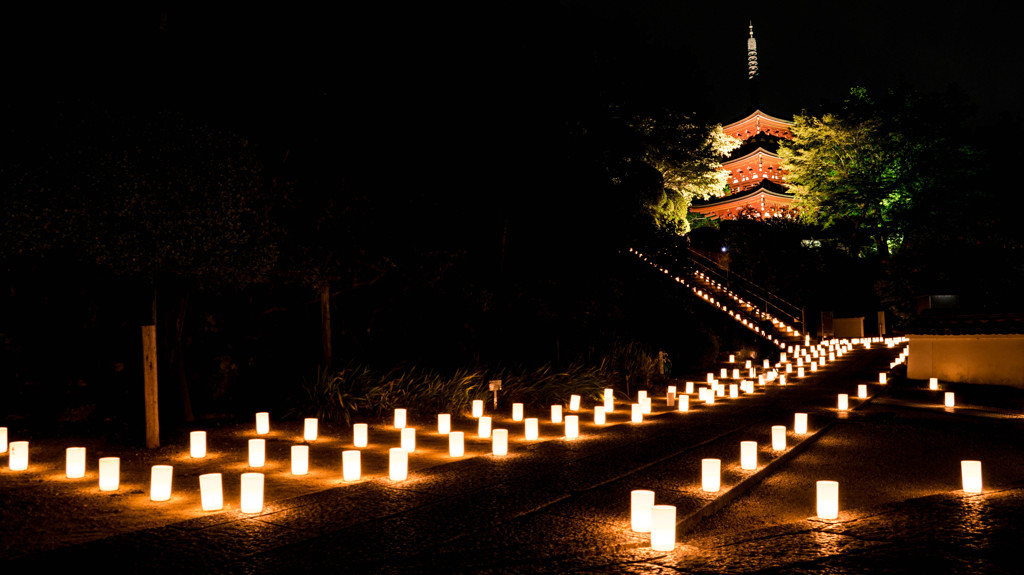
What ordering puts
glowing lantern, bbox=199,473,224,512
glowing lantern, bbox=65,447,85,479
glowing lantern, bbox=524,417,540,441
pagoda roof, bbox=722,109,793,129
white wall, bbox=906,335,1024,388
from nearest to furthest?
glowing lantern, bbox=199,473,224,512 < glowing lantern, bbox=65,447,85,479 < glowing lantern, bbox=524,417,540,441 < white wall, bbox=906,335,1024,388 < pagoda roof, bbox=722,109,793,129

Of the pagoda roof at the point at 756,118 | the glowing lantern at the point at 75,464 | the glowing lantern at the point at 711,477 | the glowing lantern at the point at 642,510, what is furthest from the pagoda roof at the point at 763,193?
the glowing lantern at the point at 75,464

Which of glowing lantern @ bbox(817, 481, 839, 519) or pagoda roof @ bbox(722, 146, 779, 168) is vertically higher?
pagoda roof @ bbox(722, 146, 779, 168)

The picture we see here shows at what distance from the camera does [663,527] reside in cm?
445

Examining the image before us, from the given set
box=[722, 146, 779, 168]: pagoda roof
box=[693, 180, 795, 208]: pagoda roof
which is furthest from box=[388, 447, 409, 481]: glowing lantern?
box=[722, 146, 779, 168]: pagoda roof

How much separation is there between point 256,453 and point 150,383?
1894 millimetres

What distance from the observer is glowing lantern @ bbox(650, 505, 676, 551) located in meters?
4.44

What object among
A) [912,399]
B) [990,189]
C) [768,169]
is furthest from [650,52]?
[768,169]

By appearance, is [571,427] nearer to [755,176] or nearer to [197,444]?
[197,444]

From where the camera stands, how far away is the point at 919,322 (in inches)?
608

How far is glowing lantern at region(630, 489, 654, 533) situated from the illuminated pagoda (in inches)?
1406

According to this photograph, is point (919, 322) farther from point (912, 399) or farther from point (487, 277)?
point (487, 277)

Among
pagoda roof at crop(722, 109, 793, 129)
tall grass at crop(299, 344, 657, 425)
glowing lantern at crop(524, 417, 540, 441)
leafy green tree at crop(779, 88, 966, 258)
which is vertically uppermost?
pagoda roof at crop(722, 109, 793, 129)

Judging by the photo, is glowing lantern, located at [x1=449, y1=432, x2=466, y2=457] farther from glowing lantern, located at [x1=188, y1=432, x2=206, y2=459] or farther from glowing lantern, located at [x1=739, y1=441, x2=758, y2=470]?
glowing lantern, located at [x1=739, y1=441, x2=758, y2=470]

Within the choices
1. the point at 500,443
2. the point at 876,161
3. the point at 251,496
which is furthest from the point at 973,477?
the point at 876,161
